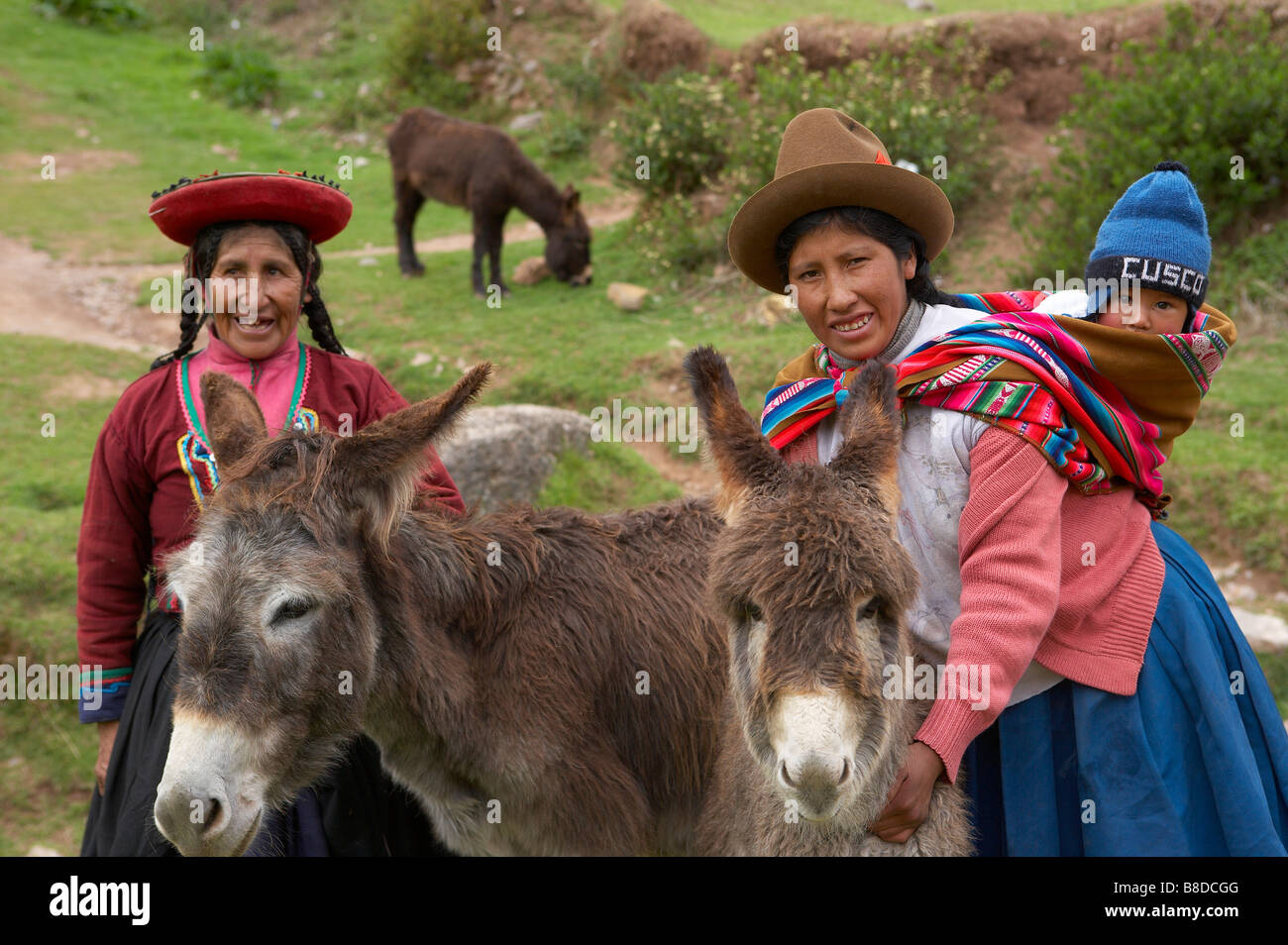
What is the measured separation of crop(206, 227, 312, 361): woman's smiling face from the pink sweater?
1815 mm

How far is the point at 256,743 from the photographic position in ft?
7.79

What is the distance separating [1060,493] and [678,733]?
1.51 meters

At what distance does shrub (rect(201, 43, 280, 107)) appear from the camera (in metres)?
19.6

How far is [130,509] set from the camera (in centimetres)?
321

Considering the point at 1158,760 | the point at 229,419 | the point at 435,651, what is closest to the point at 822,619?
the point at 1158,760

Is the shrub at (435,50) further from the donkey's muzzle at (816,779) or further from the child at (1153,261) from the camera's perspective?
the donkey's muzzle at (816,779)

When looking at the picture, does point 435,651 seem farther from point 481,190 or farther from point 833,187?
point 481,190

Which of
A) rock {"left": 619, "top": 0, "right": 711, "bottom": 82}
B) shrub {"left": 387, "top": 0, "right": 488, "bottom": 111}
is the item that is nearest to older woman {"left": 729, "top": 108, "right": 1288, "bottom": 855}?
rock {"left": 619, "top": 0, "right": 711, "bottom": 82}

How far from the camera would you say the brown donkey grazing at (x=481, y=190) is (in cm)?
1252

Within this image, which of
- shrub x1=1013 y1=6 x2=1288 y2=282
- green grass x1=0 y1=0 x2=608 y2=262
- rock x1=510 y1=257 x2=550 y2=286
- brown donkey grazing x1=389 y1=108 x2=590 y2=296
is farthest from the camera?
green grass x1=0 y1=0 x2=608 y2=262

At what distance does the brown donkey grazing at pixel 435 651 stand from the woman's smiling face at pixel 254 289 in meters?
0.33

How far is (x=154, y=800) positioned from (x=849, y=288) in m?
2.40

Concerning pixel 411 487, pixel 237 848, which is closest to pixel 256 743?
pixel 237 848

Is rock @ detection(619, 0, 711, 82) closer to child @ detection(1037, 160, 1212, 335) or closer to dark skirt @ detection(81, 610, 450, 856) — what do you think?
child @ detection(1037, 160, 1212, 335)
